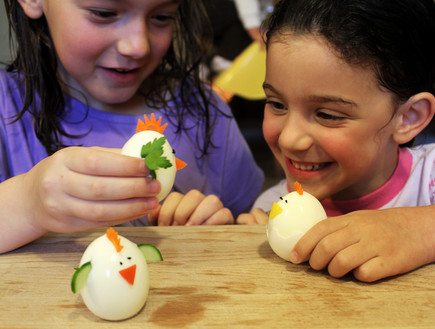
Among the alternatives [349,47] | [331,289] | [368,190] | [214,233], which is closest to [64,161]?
[214,233]

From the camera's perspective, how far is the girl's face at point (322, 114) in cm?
75

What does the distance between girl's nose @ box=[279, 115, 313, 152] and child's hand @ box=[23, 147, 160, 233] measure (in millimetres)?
310

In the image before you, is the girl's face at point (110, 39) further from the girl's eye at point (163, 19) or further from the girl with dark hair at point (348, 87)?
the girl with dark hair at point (348, 87)

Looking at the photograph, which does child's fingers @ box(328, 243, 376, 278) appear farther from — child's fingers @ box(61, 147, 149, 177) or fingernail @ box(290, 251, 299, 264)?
child's fingers @ box(61, 147, 149, 177)

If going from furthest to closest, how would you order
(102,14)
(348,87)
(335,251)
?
(102,14)
(348,87)
(335,251)

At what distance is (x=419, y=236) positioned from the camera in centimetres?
64

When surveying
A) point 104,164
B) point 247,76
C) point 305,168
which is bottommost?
point 247,76

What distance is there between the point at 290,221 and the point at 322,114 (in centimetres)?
25

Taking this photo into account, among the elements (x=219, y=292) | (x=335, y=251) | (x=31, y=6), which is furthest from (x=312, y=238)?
(x=31, y=6)

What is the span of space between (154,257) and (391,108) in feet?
1.68

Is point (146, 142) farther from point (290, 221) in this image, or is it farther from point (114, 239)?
point (290, 221)

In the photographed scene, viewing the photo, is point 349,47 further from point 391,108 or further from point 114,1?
point 114,1

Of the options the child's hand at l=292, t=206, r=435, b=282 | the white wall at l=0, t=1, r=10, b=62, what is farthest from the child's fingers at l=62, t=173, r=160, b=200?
the white wall at l=0, t=1, r=10, b=62

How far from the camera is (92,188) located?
0.54m
